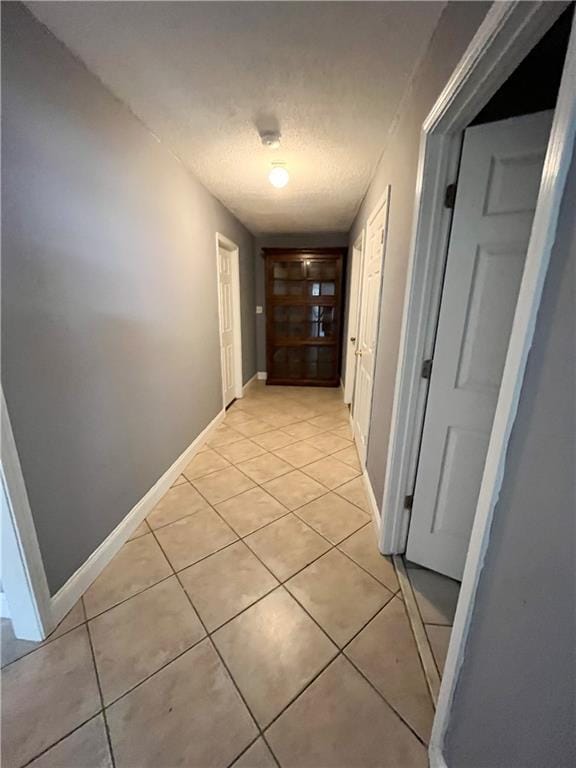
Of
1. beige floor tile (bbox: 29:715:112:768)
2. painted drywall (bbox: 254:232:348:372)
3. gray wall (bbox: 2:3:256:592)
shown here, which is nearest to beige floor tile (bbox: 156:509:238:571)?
gray wall (bbox: 2:3:256:592)

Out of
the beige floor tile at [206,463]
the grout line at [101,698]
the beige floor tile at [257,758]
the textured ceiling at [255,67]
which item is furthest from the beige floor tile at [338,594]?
the textured ceiling at [255,67]

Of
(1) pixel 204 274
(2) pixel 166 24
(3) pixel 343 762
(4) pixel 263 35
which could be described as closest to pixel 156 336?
(1) pixel 204 274

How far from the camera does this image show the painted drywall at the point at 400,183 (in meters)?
1.00

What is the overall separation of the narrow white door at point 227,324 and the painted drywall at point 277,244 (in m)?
1.12

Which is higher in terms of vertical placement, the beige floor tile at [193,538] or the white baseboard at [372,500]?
the white baseboard at [372,500]

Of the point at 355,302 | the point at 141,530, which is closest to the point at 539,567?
the point at 141,530

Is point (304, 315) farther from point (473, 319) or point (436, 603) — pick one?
point (436, 603)

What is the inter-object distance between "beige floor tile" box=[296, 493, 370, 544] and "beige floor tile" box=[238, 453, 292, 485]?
0.44m

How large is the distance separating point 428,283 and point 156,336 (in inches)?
65.2

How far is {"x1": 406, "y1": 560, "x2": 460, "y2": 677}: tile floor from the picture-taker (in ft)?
4.05

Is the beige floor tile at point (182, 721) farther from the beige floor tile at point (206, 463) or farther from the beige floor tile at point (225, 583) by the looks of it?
the beige floor tile at point (206, 463)

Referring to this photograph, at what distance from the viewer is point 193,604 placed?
139 centimetres

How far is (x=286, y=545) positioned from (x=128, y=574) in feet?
2.68

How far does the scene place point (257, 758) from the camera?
36.0 inches
